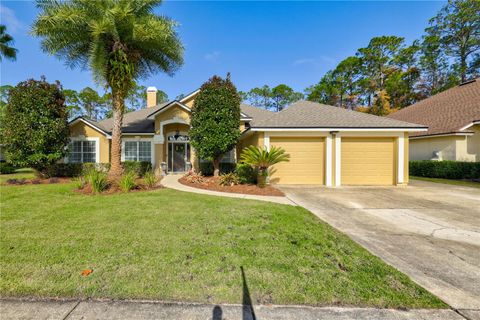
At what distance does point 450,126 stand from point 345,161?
9.98 metres

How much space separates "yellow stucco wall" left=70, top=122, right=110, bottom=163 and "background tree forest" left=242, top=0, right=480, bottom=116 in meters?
31.7

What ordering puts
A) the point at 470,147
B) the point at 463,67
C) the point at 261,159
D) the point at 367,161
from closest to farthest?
the point at 261,159 → the point at 367,161 → the point at 470,147 → the point at 463,67

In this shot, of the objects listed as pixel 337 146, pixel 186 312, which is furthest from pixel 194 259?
pixel 337 146

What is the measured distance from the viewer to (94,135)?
1572 cm

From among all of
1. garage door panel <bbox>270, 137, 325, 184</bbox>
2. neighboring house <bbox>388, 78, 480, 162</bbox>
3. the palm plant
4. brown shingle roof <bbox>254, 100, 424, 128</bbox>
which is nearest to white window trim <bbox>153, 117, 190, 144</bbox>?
brown shingle roof <bbox>254, 100, 424, 128</bbox>

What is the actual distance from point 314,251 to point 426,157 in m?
18.5

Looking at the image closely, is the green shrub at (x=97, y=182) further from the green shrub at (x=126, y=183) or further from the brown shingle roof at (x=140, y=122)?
the brown shingle roof at (x=140, y=122)

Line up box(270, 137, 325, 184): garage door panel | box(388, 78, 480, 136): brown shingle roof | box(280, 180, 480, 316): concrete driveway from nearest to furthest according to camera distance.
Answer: box(280, 180, 480, 316): concrete driveway < box(270, 137, 325, 184): garage door panel < box(388, 78, 480, 136): brown shingle roof

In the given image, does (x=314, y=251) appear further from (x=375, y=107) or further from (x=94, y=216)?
(x=375, y=107)

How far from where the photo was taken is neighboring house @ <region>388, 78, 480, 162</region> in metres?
14.4

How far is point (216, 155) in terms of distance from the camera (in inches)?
456

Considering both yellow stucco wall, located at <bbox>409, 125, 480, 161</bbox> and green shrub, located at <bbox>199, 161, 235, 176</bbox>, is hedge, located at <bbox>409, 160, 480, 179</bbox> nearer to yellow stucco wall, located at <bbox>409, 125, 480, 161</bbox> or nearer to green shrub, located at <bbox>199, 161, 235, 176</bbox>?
yellow stucco wall, located at <bbox>409, 125, 480, 161</bbox>

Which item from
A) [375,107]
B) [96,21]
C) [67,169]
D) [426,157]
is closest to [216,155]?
[96,21]

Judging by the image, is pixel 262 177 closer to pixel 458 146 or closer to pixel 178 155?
pixel 178 155
